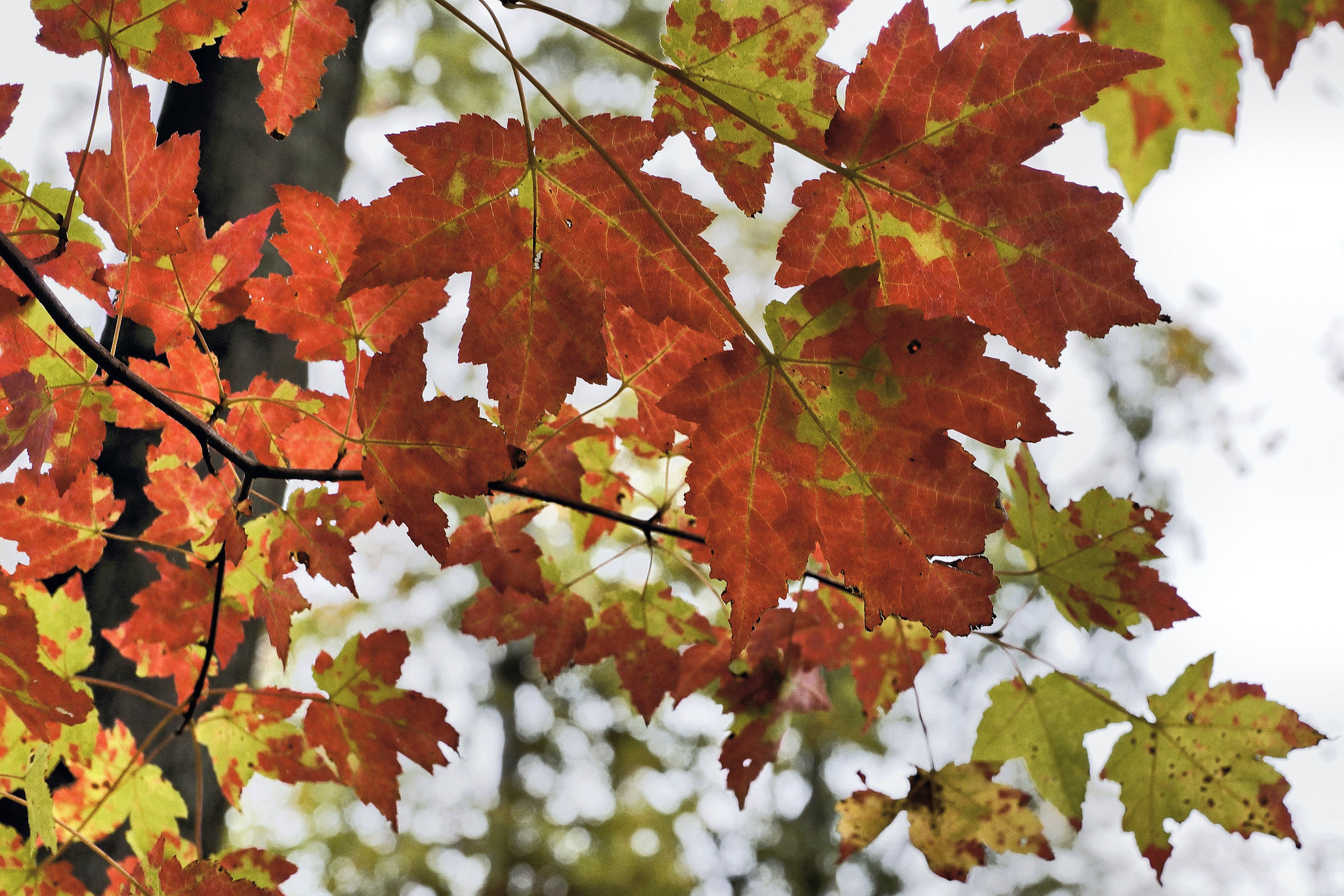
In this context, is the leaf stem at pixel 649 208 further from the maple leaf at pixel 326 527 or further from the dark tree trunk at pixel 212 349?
the dark tree trunk at pixel 212 349

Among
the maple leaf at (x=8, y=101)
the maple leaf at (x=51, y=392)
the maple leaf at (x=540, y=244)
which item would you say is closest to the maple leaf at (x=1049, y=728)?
the maple leaf at (x=540, y=244)

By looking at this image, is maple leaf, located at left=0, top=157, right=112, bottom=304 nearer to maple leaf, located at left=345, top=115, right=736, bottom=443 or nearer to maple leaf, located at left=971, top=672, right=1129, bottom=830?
maple leaf, located at left=345, top=115, right=736, bottom=443

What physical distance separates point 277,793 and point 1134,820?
6917 millimetres

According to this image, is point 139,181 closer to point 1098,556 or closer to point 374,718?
point 374,718

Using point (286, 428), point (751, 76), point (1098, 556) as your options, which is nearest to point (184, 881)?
point (286, 428)

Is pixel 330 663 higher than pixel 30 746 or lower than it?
higher

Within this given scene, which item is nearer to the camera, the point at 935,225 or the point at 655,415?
the point at 935,225

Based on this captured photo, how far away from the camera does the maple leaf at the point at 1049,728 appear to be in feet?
3.49

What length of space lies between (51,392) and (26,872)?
0.52 m

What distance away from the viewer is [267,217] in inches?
30.9

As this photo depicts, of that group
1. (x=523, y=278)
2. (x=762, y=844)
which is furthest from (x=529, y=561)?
(x=762, y=844)

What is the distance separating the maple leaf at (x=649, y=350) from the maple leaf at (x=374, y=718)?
42cm

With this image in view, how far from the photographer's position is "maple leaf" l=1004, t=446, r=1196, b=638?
0.96 metres

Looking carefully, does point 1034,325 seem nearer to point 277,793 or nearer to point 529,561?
point 529,561
